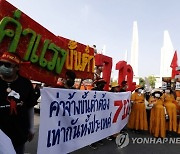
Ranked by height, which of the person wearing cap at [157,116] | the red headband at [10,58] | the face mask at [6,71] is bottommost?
the person wearing cap at [157,116]

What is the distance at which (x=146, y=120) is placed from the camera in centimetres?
855

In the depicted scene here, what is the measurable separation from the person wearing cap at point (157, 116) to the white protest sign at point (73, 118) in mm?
2506

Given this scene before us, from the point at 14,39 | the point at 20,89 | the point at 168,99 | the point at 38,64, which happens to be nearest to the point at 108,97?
the point at 38,64

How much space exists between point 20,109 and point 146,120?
237 inches

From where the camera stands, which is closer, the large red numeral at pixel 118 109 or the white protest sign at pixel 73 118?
the white protest sign at pixel 73 118

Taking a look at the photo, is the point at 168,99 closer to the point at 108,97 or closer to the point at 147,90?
the point at 108,97

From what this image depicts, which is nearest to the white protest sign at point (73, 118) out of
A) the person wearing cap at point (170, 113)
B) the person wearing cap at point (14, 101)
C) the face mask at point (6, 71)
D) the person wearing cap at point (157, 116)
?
the person wearing cap at point (14, 101)

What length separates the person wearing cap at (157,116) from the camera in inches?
315

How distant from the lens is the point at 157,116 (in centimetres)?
812

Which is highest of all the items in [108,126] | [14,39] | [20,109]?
[14,39]

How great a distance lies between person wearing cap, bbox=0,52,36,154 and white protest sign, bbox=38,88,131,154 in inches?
8.1

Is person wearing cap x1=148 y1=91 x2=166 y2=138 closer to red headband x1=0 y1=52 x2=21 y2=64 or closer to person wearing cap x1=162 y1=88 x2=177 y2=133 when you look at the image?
person wearing cap x1=162 y1=88 x2=177 y2=133

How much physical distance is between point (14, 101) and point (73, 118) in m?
1.24

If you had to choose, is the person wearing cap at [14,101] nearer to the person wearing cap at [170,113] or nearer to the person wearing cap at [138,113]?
the person wearing cap at [138,113]
